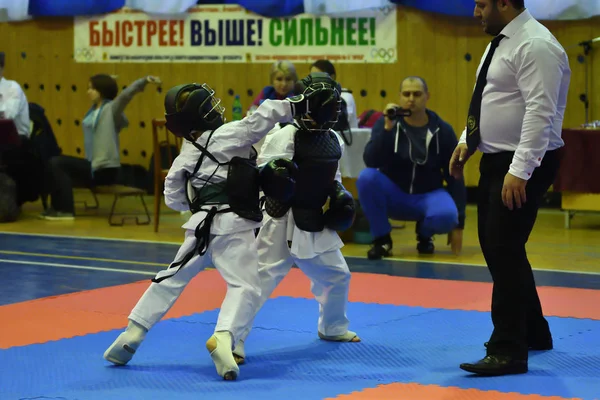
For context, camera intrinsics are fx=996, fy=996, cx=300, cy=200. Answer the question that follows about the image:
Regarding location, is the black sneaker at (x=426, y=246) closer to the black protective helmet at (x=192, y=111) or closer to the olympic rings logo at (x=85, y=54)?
the black protective helmet at (x=192, y=111)

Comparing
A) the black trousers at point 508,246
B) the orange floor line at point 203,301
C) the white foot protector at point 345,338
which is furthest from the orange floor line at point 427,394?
the orange floor line at point 203,301

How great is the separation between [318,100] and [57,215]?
6.59m

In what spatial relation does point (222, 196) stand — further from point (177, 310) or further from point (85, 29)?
point (85, 29)

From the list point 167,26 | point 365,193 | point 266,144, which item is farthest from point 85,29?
point 266,144

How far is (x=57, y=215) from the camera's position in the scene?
1038 cm

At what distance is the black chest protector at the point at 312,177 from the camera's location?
461cm

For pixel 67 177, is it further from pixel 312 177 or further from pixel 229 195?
pixel 229 195

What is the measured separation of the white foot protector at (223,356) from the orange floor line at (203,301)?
121cm

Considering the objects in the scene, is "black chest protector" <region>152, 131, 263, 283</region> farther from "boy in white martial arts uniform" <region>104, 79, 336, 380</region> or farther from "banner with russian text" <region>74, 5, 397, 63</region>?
"banner with russian text" <region>74, 5, 397, 63</region>

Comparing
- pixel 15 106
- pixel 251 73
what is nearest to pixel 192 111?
pixel 15 106

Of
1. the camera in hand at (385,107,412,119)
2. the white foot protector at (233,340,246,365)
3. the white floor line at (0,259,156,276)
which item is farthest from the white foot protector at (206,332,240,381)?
the camera in hand at (385,107,412,119)

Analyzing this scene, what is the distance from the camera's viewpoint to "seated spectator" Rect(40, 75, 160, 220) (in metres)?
10.2

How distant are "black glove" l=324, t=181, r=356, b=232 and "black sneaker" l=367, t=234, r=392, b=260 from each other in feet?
10.1

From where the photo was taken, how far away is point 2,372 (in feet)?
13.9
